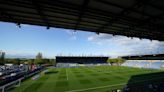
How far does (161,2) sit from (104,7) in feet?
8.66

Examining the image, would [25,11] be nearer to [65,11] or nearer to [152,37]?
[65,11]

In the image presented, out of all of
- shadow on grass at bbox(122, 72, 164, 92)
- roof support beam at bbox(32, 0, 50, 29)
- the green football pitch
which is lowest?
the green football pitch

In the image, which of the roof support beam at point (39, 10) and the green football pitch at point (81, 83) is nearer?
the roof support beam at point (39, 10)

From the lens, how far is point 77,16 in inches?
338

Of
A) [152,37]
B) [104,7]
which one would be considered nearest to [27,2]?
[104,7]

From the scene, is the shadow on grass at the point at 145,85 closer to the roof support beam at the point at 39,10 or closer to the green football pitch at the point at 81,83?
the green football pitch at the point at 81,83

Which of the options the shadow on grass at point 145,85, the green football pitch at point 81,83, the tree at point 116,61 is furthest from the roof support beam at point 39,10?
the tree at point 116,61

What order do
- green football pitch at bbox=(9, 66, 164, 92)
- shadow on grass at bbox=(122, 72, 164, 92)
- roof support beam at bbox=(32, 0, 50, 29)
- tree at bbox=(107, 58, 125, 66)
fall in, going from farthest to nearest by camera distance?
tree at bbox=(107, 58, 125, 66) → green football pitch at bbox=(9, 66, 164, 92) → shadow on grass at bbox=(122, 72, 164, 92) → roof support beam at bbox=(32, 0, 50, 29)

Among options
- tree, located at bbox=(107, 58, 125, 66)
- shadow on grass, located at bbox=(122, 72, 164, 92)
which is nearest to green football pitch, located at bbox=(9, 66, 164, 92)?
shadow on grass, located at bbox=(122, 72, 164, 92)

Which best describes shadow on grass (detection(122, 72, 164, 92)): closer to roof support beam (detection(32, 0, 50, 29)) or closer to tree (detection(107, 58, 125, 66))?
roof support beam (detection(32, 0, 50, 29))

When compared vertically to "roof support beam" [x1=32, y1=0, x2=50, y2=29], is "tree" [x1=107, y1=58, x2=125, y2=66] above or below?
below

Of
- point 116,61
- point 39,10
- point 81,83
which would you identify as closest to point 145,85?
point 81,83

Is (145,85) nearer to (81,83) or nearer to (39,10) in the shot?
(81,83)

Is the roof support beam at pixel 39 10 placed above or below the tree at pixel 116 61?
above
